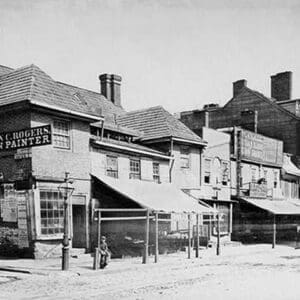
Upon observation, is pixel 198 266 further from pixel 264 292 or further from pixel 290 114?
pixel 290 114

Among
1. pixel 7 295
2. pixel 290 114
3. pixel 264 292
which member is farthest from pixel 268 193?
pixel 7 295

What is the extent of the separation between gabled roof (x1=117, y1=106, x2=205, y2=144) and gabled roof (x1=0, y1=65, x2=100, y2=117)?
756 centimetres

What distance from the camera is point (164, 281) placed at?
14.1m

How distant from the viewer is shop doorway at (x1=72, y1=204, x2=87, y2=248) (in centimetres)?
2106

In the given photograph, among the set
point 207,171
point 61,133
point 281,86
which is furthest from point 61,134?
point 281,86

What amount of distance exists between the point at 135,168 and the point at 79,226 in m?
5.07

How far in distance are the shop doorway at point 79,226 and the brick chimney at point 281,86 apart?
98.6ft

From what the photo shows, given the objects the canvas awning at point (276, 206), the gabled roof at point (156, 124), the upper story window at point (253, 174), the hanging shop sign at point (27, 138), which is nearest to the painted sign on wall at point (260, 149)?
the upper story window at point (253, 174)

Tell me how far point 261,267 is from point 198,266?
2403 millimetres

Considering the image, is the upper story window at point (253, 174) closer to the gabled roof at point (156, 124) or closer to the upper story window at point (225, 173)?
the upper story window at point (225, 173)

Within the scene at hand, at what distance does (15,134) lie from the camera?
16625mm

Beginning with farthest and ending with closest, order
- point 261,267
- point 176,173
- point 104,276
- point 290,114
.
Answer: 1. point 290,114
2. point 176,173
3. point 261,267
4. point 104,276

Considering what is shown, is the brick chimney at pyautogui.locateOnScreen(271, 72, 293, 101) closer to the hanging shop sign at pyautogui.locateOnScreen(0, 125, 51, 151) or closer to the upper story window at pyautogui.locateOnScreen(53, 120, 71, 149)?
the upper story window at pyautogui.locateOnScreen(53, 120, 71, 149)

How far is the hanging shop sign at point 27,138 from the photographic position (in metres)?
15.8
